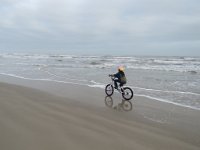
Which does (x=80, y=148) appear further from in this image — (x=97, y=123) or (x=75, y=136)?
(x=97, y=123)

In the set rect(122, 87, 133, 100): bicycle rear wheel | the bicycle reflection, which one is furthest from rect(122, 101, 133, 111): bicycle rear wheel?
rect(122, 87, 133, 100): bicycle rear wheel

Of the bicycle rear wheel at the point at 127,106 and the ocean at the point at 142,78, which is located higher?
the ocean at the point at 142,78

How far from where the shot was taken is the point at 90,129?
5258mm

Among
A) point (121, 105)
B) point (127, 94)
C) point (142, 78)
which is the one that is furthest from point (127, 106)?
point (142, 78)

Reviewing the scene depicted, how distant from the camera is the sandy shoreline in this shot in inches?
172

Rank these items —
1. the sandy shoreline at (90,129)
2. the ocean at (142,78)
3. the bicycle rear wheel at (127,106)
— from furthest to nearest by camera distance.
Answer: the ocean at (142,78), the bicycle rear wheel at (127,106), the sandy shoreline at (90,129)

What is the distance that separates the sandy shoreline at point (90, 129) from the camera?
14.4 ft

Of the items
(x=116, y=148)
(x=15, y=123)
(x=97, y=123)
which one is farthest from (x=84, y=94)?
(x=116, y=148)

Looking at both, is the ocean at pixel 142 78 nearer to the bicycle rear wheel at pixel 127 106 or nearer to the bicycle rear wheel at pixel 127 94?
the bicycle rear wheel at pixel 127 94

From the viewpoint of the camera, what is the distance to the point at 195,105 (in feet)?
28.8

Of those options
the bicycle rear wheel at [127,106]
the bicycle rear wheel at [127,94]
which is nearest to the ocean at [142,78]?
the bicycle rear wheel at [127,94]

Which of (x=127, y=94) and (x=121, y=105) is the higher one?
(x=127, y=94)

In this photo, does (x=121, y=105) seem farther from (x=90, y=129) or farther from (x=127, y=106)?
(x=90, y=129)

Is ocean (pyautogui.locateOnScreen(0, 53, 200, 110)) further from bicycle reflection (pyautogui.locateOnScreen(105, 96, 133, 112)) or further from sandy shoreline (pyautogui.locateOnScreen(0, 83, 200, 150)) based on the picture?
sandy shoreline (pyautogui.locateOnScreen(0, 83, 200, 150))
